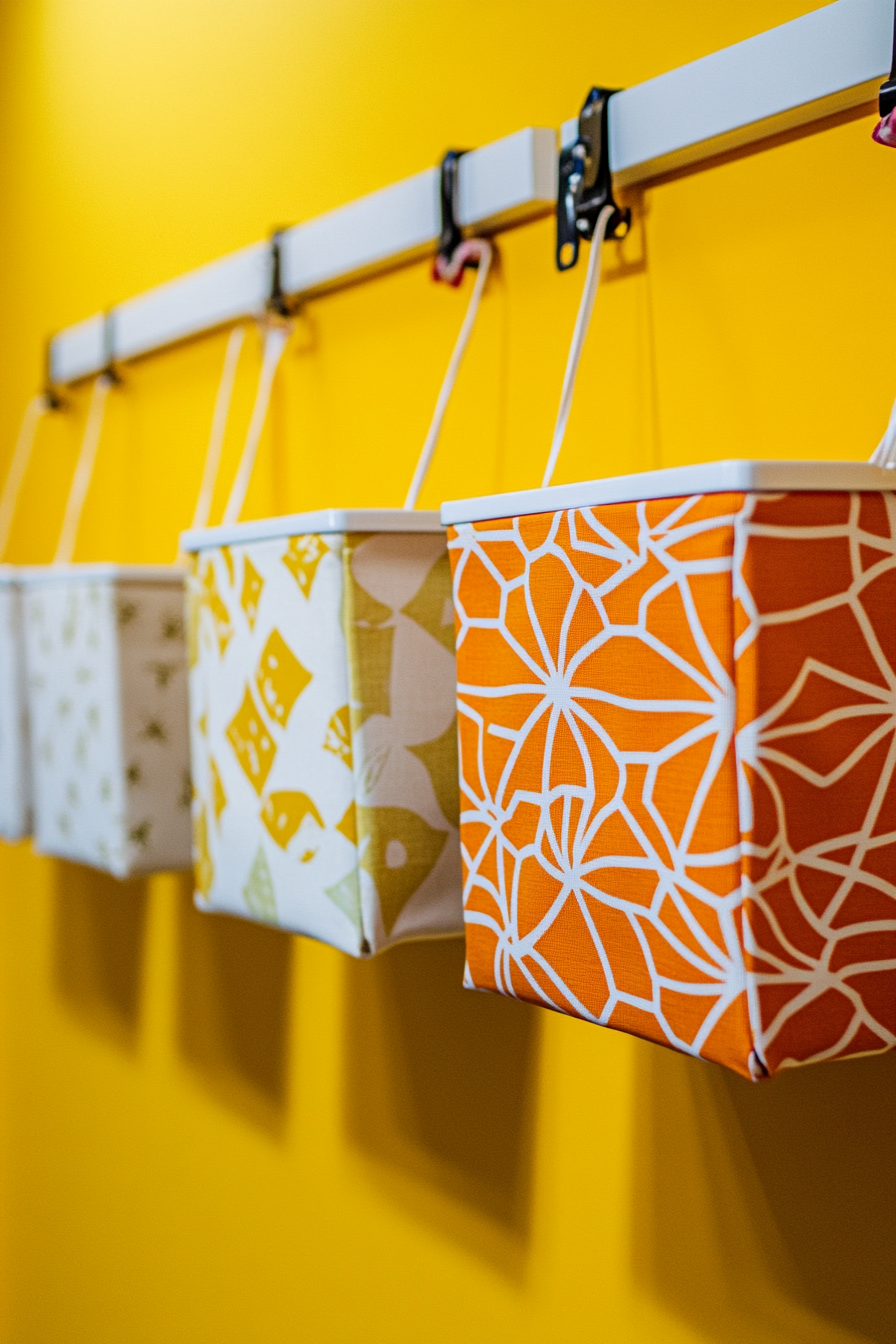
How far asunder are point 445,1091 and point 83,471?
657 millimetres

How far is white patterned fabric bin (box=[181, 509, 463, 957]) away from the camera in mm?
640

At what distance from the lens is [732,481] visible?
0.43 m

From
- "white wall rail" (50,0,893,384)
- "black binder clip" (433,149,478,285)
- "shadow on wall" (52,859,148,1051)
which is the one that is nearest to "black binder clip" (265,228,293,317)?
"white wall rail" (50,0,893,384)

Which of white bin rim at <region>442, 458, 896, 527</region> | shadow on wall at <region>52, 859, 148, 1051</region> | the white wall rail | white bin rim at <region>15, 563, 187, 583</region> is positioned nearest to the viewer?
white bin rim at <region>442, 458, 896, 527</region>

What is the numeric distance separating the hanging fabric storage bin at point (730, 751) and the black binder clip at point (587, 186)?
0.66 feet

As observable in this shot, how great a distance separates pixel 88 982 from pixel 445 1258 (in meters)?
0.55

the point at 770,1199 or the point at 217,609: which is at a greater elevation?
the point at 217,609

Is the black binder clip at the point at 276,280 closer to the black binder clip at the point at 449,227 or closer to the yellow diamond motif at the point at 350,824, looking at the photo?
the black binder clip at the point at 449,227

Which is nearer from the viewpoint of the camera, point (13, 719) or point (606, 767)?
point (606, 767)

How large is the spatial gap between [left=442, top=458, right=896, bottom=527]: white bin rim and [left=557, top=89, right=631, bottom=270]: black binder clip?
21 cm

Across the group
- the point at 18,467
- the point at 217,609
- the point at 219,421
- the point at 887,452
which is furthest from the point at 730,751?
the point at 18,467

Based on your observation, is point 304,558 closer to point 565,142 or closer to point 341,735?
point 341,735

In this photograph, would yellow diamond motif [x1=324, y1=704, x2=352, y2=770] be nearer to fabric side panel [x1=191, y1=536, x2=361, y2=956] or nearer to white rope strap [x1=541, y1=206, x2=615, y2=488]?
fabric side panel [x1=191, y1=536, x2=361, y2=956]

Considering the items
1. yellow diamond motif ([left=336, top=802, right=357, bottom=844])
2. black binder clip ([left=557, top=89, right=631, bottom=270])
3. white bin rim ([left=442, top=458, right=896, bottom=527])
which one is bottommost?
yellow diamond motif ([left=336, top=802, right=357, bottom=844])
